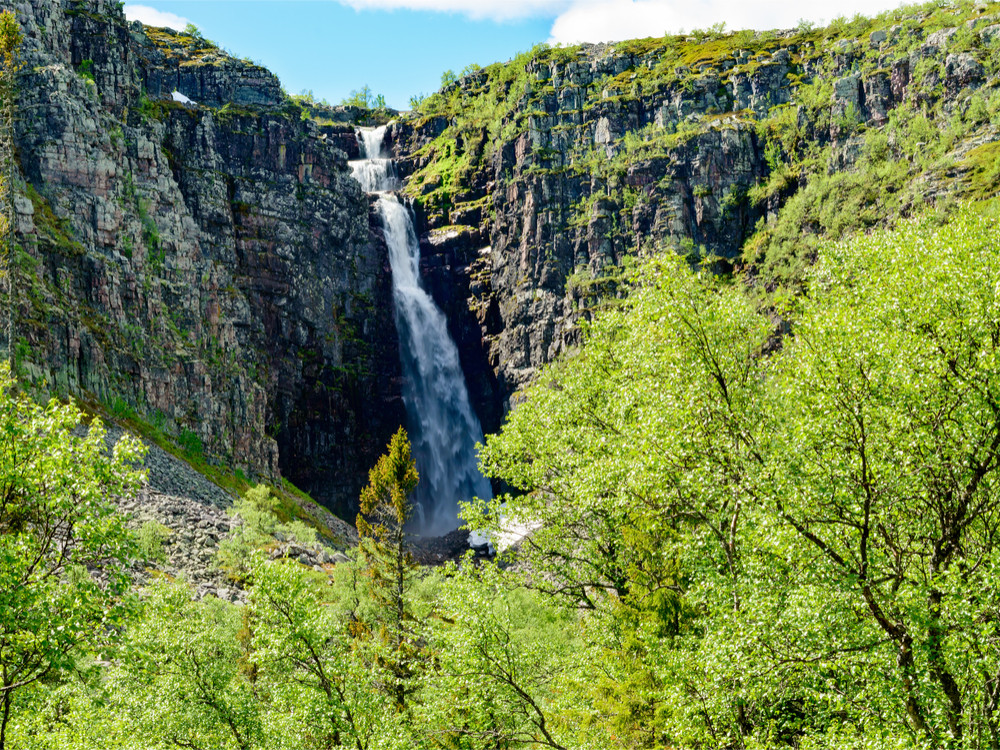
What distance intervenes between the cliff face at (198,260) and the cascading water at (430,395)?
2999 millimetres

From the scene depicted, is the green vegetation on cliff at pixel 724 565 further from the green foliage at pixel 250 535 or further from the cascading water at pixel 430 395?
the cascading water at pixel 430 395

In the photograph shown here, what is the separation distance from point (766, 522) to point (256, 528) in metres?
51.9

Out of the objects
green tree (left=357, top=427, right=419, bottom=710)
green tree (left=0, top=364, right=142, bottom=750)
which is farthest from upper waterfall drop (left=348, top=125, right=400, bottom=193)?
green tree (left=0, top=364, right=142, bottom=750)

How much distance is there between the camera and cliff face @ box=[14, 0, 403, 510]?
84.1m

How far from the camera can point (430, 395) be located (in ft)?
374

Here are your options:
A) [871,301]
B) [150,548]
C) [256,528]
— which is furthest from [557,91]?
[871,301]

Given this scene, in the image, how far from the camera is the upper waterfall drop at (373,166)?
139125 mm

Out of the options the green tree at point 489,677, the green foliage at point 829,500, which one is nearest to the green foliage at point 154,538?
the green tree at point 489,677

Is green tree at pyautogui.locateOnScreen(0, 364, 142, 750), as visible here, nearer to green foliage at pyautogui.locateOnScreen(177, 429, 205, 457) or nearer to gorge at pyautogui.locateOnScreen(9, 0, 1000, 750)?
gorge at pyautogui.locateOnScreen(9, 0, 1000, 750)

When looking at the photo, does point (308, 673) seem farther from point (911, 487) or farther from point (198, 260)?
point (198, 260)

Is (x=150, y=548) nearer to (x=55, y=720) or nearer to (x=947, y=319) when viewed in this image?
(x=55, y=720)

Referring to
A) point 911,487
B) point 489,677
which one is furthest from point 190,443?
point 911,487

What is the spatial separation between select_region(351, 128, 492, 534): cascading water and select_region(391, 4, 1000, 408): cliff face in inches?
145

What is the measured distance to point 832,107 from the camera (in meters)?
111
